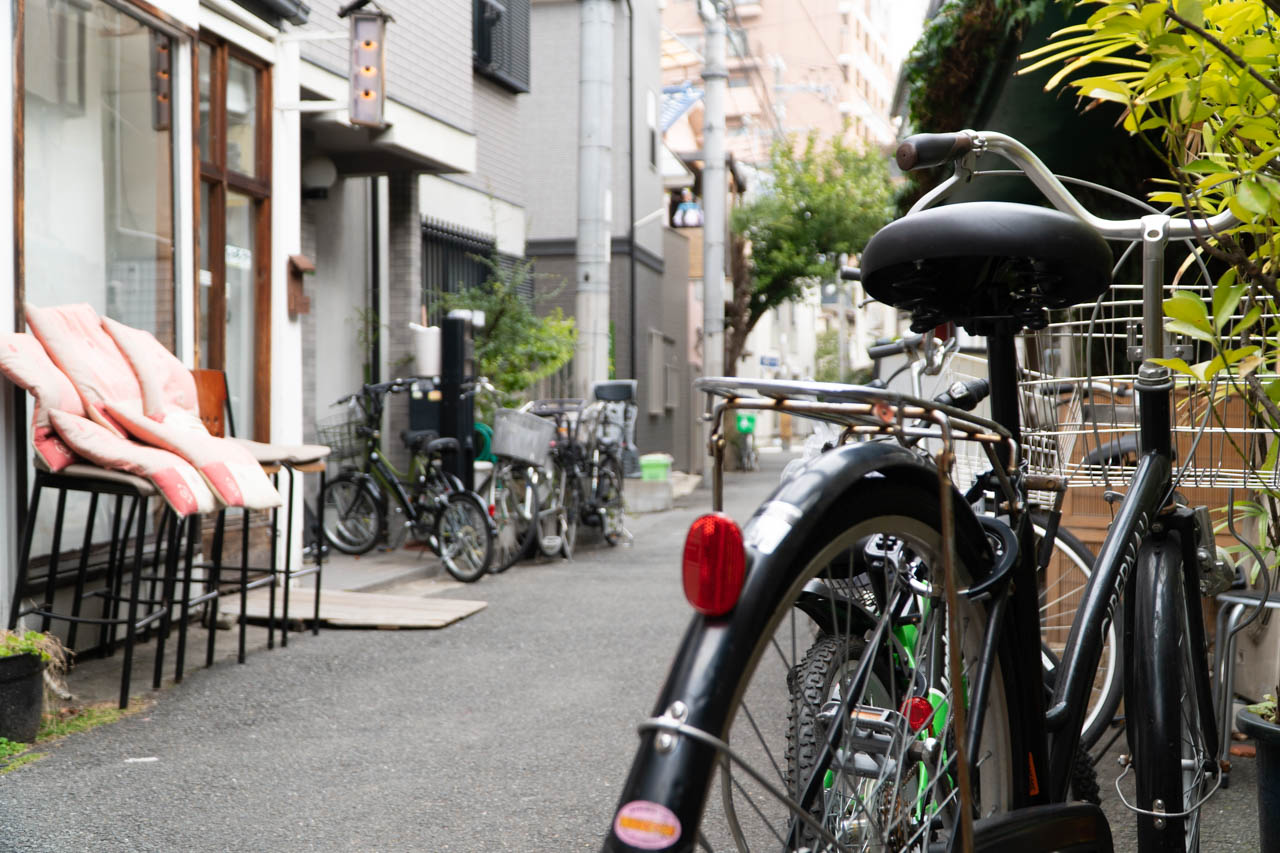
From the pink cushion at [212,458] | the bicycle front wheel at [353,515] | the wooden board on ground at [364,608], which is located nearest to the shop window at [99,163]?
the pink cushion at [212,458]

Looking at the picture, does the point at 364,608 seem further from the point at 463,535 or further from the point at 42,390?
the point at 42,390

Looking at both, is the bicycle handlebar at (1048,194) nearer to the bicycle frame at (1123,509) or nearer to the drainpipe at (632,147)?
the bicycle frame at (1123,509)

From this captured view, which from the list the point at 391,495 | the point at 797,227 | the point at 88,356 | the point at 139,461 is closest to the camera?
the point at 139,461

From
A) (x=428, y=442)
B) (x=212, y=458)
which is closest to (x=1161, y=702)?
(x=212, y=458)

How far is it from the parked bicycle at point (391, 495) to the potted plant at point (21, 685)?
14.4 ft

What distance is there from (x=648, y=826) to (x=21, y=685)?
333 cm

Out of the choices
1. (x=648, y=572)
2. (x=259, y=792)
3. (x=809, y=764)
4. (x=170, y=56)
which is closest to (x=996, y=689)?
(x=809, y=764)

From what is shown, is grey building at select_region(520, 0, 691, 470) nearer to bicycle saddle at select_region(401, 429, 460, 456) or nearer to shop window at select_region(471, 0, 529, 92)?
shop window at select_region(471, 0, 529, 92)

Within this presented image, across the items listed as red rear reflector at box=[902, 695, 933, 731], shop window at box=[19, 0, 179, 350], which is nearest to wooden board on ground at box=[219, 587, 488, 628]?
shop window at box=[19, 0, 179, 350]

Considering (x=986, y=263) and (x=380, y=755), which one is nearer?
(x=986, y=263)

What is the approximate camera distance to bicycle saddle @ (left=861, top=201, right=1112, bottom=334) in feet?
6.24

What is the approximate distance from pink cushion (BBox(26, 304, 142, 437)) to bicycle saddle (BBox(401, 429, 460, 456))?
413 cm

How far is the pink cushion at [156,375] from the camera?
4895 millimetres

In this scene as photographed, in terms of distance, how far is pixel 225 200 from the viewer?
6.64 meters
